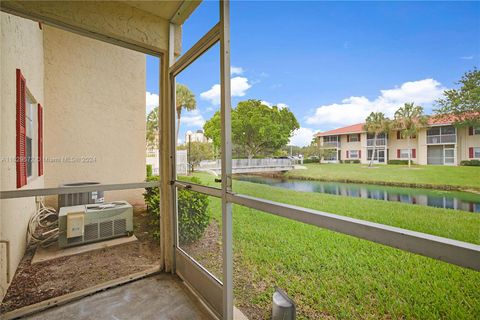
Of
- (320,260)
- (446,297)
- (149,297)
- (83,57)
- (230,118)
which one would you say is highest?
(83,57)

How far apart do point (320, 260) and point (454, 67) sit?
146 centimetres

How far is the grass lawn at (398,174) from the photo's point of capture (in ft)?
2.70

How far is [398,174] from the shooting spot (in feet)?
3.28

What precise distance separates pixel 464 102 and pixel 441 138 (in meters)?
0.16

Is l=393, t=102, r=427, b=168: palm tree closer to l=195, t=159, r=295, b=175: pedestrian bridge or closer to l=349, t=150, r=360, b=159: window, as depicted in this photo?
l=349, t=150, r=360, b=159: window

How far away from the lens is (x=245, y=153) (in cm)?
170

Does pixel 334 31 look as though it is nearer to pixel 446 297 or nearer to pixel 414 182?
pixel 414 182

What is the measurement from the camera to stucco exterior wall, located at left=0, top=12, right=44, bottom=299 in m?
1.78

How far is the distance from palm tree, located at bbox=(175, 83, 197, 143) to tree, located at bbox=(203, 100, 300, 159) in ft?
1.84

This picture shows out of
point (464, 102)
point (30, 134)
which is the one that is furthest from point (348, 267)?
point (30, 134)

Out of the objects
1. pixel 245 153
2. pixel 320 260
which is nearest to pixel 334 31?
pixel 245 153

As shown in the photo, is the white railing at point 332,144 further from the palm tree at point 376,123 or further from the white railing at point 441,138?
the white railing at point 441,138

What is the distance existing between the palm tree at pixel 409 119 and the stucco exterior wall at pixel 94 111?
92.6 inches

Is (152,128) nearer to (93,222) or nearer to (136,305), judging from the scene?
(93,222)
